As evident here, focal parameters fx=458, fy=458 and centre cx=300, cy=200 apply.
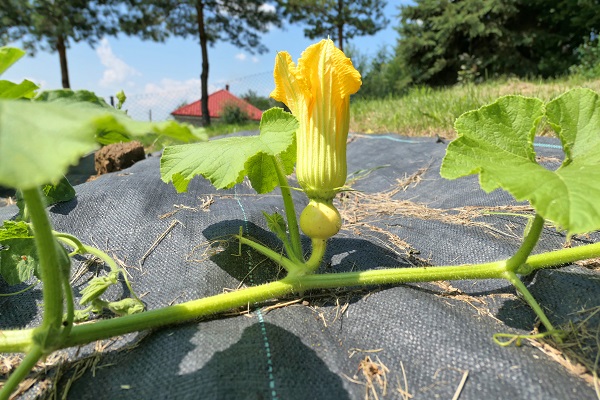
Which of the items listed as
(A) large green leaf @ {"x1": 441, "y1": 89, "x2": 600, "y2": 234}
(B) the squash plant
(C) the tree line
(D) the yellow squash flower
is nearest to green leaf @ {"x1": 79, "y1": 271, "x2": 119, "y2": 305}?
(B) the squash plant

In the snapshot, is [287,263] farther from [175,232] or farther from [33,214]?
[33,214]

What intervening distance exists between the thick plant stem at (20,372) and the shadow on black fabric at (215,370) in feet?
0.42

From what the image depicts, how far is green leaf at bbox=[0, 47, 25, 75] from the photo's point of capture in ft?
3.15

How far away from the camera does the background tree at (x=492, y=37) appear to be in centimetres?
1048

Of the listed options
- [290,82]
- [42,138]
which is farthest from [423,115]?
[42,138]

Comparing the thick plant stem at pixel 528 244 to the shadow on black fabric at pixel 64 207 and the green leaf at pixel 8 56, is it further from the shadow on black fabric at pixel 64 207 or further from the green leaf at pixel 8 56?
the shadow on black fabric at pixel 64 207

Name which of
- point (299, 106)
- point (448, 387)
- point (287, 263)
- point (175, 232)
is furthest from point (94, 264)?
point (448, 387)

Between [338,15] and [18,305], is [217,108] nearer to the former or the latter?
[338,15]

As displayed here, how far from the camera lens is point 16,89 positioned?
39.3 inches

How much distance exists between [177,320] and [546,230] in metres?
1.30

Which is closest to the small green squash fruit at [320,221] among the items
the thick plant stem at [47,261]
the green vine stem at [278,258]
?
the green vine stem at [278,258]

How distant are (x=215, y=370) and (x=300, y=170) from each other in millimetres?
640

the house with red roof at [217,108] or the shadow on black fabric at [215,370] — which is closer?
the shadow on black fabric at [215,370]

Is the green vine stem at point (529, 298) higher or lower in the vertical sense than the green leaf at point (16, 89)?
lower
